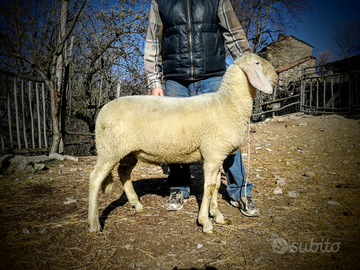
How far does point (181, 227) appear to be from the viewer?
2.01 metres

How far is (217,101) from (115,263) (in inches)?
66.8

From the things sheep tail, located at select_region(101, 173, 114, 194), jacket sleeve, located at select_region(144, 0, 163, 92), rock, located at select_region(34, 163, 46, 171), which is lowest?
rock, located at select_region(34, 163, 46, 171)

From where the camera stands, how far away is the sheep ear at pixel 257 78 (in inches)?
70.7

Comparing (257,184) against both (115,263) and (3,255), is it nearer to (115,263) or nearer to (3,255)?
(115,263)

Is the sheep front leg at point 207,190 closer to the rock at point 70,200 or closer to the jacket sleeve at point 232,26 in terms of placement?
the jacket sleeve at point 232,26

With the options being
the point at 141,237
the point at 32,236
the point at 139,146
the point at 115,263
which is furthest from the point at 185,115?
the point at 32,236

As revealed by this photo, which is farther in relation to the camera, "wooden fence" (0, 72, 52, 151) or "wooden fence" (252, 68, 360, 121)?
"wooden fence" (252, 68, 360, 121)

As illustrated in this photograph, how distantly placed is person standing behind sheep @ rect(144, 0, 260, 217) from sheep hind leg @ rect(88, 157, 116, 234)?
2.75ft

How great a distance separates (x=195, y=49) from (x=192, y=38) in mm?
139

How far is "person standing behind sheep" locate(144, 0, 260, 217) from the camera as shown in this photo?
7.79 ft

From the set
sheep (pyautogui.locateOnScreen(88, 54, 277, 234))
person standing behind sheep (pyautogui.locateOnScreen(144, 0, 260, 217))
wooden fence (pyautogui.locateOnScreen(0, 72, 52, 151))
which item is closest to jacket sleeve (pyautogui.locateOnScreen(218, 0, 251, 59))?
person standing behind sheep (pyautogui.locateOnScreen(144, 0, 260, 217))

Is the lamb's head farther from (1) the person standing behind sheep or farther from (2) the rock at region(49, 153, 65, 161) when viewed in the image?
(2) the rock at region(49, 153, 65, 161)

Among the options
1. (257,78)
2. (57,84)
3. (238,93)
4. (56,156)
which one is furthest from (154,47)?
(56,156)

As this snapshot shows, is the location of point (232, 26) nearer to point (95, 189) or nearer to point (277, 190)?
point (277, 190)
